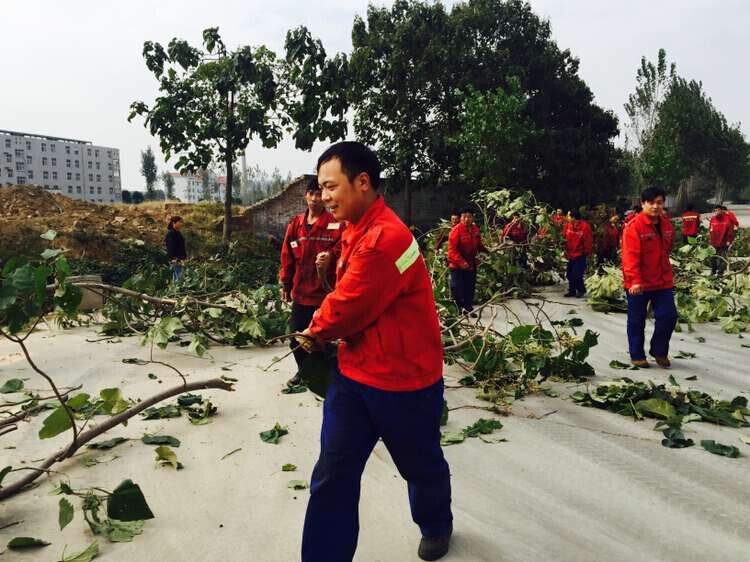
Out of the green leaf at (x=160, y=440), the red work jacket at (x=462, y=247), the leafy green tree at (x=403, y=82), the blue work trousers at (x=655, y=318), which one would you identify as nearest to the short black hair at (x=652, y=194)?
the blue work trousers at (x=655, y=318)

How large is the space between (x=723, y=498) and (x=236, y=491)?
2.66 metres

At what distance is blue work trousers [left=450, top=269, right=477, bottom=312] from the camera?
8.67 metres

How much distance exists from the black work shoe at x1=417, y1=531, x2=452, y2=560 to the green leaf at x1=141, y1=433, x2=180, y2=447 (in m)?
2.01

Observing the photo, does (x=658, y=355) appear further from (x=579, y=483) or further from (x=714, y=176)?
(x=714, y=176)

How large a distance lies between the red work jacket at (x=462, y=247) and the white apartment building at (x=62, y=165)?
269 ft

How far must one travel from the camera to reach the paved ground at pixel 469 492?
2684 millimetres

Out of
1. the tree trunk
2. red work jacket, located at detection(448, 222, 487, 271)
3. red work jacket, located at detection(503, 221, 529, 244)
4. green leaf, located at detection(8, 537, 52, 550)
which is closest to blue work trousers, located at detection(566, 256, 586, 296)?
red work jacket, located at detection(503, 221, 529, 244)

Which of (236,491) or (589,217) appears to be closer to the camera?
(236,491)

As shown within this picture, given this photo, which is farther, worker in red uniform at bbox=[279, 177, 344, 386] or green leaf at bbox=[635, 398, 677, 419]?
worker in red uniform at bbox=[279, 177, 344, 386]

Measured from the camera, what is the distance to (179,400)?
469 centimetres

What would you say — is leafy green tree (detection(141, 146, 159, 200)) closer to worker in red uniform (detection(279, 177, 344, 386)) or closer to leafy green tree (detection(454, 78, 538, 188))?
leafy green tree (detection(454, 78, 538, 188))

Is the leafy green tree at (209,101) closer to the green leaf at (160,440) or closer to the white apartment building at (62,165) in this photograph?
the green leaf at (160,440)

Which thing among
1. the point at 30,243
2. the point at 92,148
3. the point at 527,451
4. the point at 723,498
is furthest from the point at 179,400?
the point at 92,148

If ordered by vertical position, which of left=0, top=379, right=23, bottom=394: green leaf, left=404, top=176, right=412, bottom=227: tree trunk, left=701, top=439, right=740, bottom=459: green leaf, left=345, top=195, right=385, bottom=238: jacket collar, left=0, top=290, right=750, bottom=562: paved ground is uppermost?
left=404, top=176, right=412, bottom=227: tree trunk
